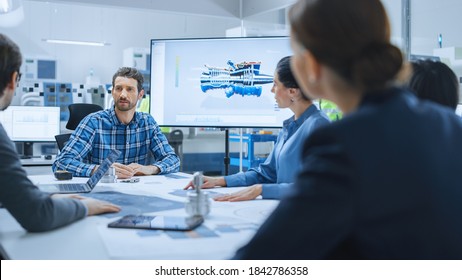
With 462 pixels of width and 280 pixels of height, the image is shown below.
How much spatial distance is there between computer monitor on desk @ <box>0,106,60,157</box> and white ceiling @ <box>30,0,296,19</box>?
127 centimetres

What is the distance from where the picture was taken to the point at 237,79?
12.1ft

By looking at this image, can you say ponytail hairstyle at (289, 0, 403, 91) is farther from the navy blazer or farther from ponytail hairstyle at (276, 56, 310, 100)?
ponytail hairstyle at (276, 56, 310, 100)

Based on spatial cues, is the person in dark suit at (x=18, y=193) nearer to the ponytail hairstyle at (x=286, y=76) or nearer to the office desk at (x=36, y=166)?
the ponytail hairstyle at (x=286, y=76)

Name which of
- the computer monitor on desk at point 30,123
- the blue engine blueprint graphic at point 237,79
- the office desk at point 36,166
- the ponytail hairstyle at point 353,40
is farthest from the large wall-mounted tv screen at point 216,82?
the ponytail hairstyle at point 353,40

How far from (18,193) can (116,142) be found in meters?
1.68

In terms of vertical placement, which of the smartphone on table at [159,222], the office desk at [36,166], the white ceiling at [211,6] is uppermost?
the white ceiling at [211,6]

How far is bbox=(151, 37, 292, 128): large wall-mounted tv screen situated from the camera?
143 inches

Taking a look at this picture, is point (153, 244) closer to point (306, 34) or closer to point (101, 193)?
point (306, 34)

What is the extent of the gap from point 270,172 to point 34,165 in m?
2.76

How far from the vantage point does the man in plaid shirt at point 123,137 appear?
9.26 ft

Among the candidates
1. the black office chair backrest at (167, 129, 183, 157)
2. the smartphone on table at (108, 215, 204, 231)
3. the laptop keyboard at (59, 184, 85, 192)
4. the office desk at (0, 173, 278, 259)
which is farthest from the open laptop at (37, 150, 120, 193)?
the black office chair backrest at (167, 129, 183, 157)

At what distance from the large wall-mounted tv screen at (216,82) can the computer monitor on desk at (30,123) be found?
1577 millimetres

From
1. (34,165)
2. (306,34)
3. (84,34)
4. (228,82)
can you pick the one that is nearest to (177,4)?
(228,82)

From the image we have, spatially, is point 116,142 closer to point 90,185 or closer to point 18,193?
point 90,185
